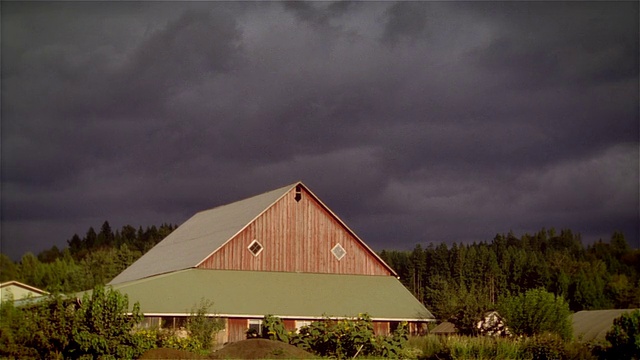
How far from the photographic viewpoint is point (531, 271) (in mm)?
139875

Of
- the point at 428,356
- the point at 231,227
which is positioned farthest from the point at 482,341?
the point at 231,227

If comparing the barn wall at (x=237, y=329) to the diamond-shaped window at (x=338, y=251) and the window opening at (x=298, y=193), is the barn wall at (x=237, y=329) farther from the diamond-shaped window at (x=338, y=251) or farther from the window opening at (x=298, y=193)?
the window opening at (x=298, y=193)

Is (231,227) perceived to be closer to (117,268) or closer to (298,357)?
(298,357)

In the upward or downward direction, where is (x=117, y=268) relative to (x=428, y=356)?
upward

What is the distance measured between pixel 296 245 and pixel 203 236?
1013cm

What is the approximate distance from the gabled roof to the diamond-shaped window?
1.35m

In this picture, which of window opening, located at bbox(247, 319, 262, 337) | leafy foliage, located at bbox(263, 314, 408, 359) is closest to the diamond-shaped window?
window opening, located at bbox(247, 319, 262, 337)

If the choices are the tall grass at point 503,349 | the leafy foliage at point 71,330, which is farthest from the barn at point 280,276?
the leafy foliage at point 71,330

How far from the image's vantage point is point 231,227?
5753 centimetres

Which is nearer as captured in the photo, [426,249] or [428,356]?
[428,356]

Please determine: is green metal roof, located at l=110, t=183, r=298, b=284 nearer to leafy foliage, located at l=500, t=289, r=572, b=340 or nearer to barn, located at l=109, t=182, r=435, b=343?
barn, located at l=109, t=182, r=435, b=343

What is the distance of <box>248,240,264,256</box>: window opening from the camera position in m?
54.3

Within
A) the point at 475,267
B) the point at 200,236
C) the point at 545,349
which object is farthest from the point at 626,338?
the point at 475,267

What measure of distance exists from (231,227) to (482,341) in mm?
23169
